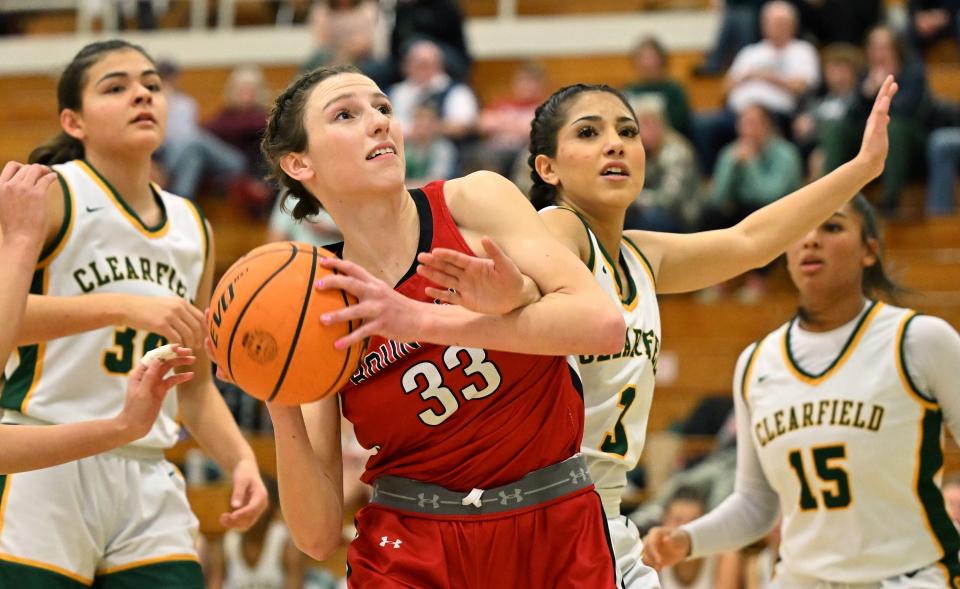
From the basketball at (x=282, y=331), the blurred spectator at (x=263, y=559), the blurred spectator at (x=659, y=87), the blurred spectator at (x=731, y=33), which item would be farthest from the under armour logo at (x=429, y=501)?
the blurred spectator at (x=731, y=33)

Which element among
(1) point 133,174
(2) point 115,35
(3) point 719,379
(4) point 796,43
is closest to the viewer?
(1) point 133,174

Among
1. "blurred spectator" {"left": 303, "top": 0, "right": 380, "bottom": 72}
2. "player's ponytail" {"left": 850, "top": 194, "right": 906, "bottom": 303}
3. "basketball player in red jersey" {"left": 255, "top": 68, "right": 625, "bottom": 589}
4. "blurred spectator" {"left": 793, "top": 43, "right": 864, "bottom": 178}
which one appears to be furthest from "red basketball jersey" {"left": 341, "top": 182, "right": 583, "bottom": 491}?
"blurred spectator" {"left": 303, "top": 0, "right": 380, "bottom": 72}

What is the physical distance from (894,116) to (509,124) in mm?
3121

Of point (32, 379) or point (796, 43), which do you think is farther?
point (796, 43)

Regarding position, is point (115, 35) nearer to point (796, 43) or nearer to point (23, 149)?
point (23, 149)

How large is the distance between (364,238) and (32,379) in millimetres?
1497

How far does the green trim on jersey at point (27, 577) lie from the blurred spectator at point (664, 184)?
21.1 feet

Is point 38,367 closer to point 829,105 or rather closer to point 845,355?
point 845,355

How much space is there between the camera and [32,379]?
4.53 m

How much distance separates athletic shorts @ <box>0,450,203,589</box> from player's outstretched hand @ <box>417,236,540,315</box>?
5.84 ft

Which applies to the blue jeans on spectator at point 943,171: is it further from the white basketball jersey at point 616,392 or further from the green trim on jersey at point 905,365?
the white basketball jersey at point 616,392

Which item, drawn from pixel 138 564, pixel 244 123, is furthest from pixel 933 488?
pixel 244 123

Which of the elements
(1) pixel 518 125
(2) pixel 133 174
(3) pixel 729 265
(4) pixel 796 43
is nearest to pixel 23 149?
(1) pixel 518 125

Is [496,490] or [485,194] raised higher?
[485,194]
